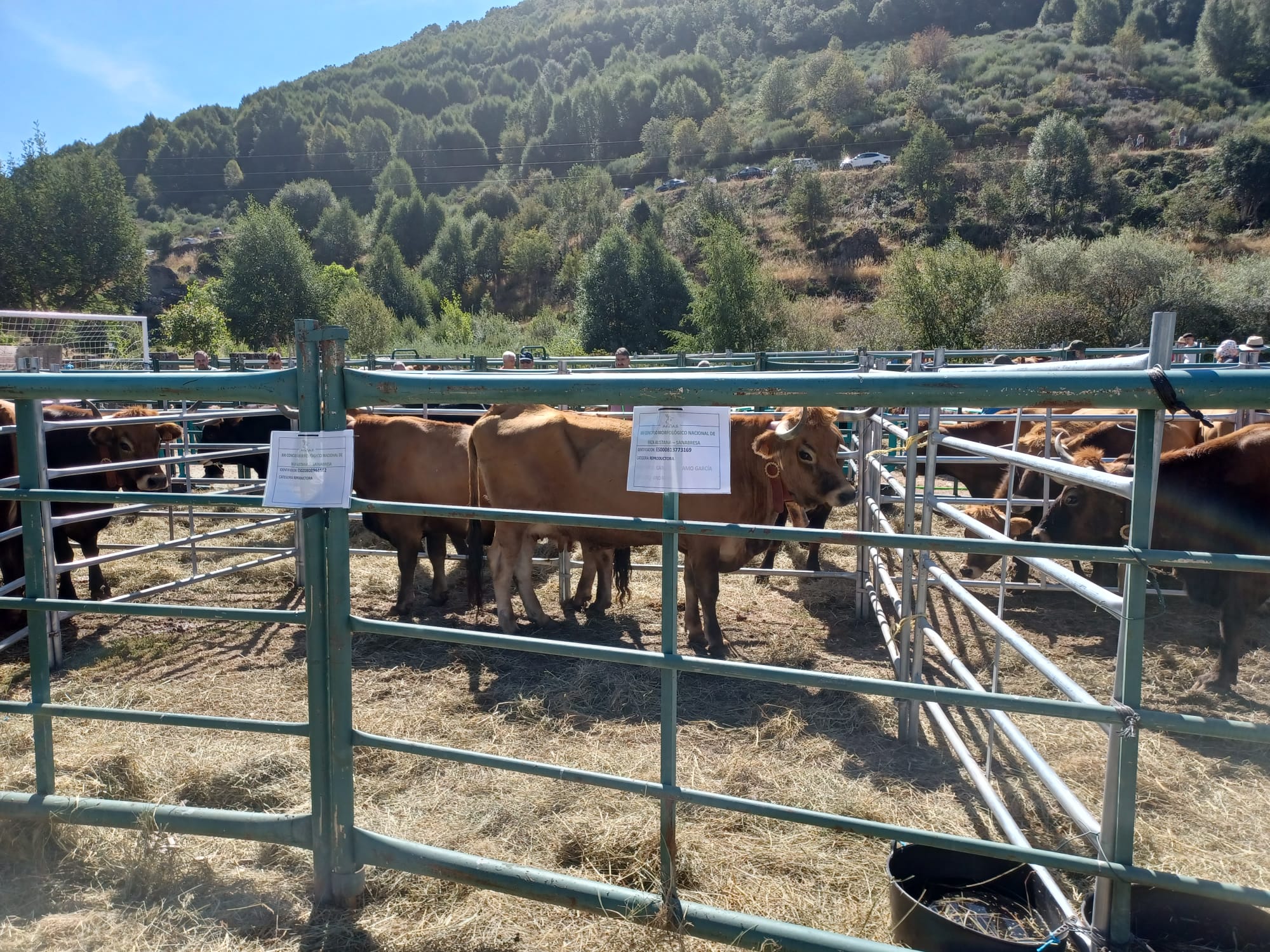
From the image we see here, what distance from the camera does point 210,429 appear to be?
10.5 m

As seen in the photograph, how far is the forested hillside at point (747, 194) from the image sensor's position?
1345 inches

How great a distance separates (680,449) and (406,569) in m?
5.33

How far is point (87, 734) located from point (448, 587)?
4083 mm

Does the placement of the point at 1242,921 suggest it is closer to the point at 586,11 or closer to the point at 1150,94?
the point at 1150,94

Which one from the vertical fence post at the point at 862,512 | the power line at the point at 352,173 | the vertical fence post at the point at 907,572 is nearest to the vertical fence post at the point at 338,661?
the vertical fence post at the point at 907,572

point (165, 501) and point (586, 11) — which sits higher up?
point (586, 11)

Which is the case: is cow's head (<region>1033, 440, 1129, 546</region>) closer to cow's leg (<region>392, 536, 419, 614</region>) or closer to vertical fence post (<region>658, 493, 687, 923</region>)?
vertical fence post (<region>658, 493, 687, 923</region>)

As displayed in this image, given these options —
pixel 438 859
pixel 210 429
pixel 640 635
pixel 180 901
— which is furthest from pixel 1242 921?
pixel 210 429

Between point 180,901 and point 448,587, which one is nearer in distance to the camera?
point 180,901

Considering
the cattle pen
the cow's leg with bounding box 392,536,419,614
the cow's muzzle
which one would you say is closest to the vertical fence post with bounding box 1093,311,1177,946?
the cattle pen

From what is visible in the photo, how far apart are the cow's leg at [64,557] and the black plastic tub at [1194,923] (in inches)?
284

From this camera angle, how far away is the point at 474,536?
22.4ft

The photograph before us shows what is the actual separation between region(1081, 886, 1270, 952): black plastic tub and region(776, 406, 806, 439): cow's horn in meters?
Answer: 3.46

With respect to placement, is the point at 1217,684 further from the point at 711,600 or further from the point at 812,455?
the point at 711,600
